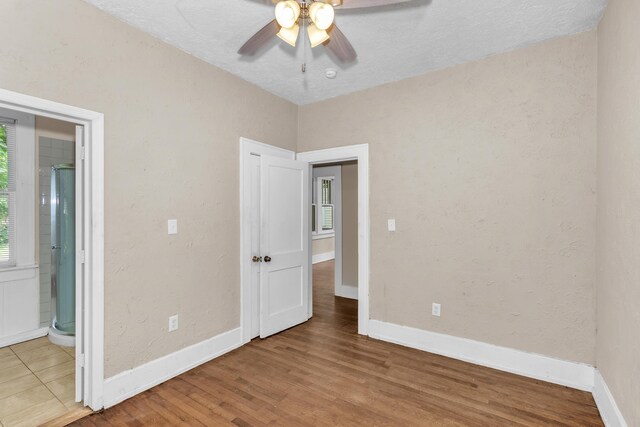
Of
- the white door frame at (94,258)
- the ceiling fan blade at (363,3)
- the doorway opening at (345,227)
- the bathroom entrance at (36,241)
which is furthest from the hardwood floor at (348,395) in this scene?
the ceiling fan blade at (363,3)

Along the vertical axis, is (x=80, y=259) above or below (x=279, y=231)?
below

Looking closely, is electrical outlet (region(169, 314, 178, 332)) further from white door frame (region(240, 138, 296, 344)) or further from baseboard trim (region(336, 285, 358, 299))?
baseboard trim (region(336, 285, 358, 299))

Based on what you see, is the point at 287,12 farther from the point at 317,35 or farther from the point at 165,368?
the point at 165,368

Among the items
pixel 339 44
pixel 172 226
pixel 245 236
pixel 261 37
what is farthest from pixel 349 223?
pixel 261 37

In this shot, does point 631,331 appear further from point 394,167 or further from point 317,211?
point 317,211

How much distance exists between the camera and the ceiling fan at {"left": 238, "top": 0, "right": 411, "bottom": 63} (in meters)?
1.53

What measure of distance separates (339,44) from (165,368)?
268 cm

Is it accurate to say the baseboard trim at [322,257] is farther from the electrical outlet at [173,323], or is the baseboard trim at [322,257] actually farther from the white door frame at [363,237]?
the electrical outlet at [173,323]

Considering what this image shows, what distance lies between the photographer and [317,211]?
8.40 meters

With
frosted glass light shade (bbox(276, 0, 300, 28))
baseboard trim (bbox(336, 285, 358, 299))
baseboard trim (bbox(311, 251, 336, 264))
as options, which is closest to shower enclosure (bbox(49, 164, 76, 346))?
frosted glass light shade (bbox(276, 0, 300, 28))

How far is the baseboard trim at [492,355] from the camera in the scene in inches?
93.8

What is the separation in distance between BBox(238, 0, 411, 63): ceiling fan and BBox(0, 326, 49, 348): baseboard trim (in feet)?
12.0

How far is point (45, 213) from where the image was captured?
11.4 ft

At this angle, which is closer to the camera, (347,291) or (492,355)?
(492,355)
